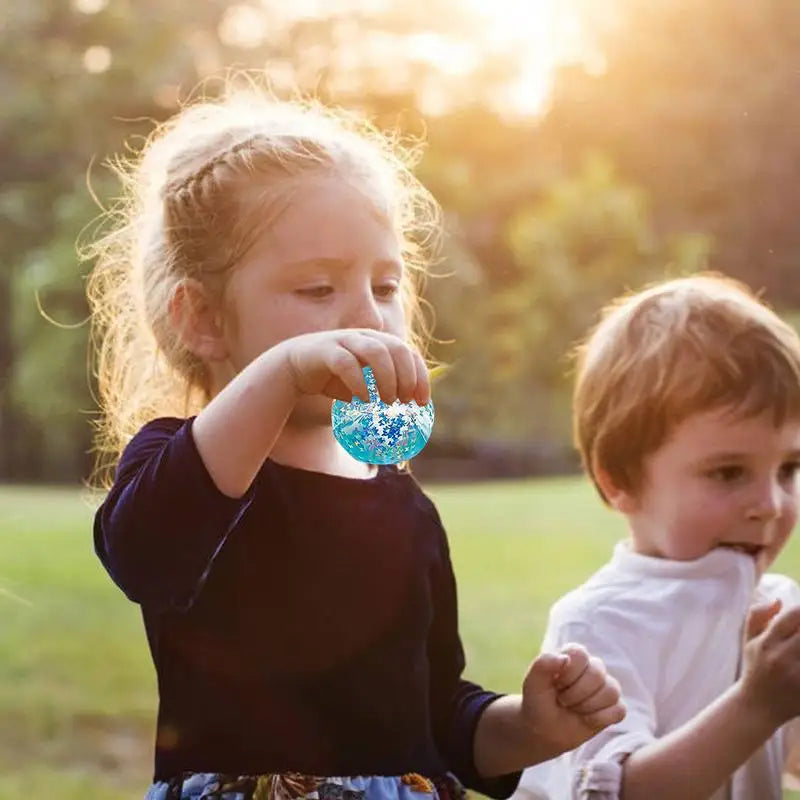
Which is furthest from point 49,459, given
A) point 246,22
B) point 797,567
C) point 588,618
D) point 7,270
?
point 588,618

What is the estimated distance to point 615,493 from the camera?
1.57 m

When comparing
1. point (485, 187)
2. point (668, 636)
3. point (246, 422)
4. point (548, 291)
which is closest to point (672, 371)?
point (668, 636)

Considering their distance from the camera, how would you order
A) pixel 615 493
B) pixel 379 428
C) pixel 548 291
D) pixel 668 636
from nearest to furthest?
pixel 379 428, pixel 668 636, pixel 615 493, pixel 548 291

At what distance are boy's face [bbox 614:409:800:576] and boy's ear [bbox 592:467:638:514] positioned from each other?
5cm

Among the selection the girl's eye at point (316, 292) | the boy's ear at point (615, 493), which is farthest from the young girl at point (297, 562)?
the boy's ear at point (615, 493)

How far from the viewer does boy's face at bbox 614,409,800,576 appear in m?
1.47

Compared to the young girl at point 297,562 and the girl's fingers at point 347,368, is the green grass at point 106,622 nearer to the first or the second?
the young girl at point 297,562

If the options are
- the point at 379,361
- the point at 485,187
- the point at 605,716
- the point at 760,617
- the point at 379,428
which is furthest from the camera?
the point at 485,187

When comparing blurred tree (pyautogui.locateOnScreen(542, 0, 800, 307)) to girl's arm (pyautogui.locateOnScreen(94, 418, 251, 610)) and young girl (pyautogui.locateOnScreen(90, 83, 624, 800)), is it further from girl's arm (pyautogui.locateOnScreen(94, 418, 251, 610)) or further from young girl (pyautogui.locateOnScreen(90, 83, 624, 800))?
girl's arm (pyautogui.locateOnScreen(94, 418, 251, 610))

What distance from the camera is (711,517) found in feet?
4.85

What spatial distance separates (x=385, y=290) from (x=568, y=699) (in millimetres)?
427

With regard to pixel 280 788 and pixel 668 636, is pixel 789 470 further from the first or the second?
pixel 280 788

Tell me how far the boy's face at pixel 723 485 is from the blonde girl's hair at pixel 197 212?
0.35m

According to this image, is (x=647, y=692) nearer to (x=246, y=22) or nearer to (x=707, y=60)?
(x=707, y=60)
